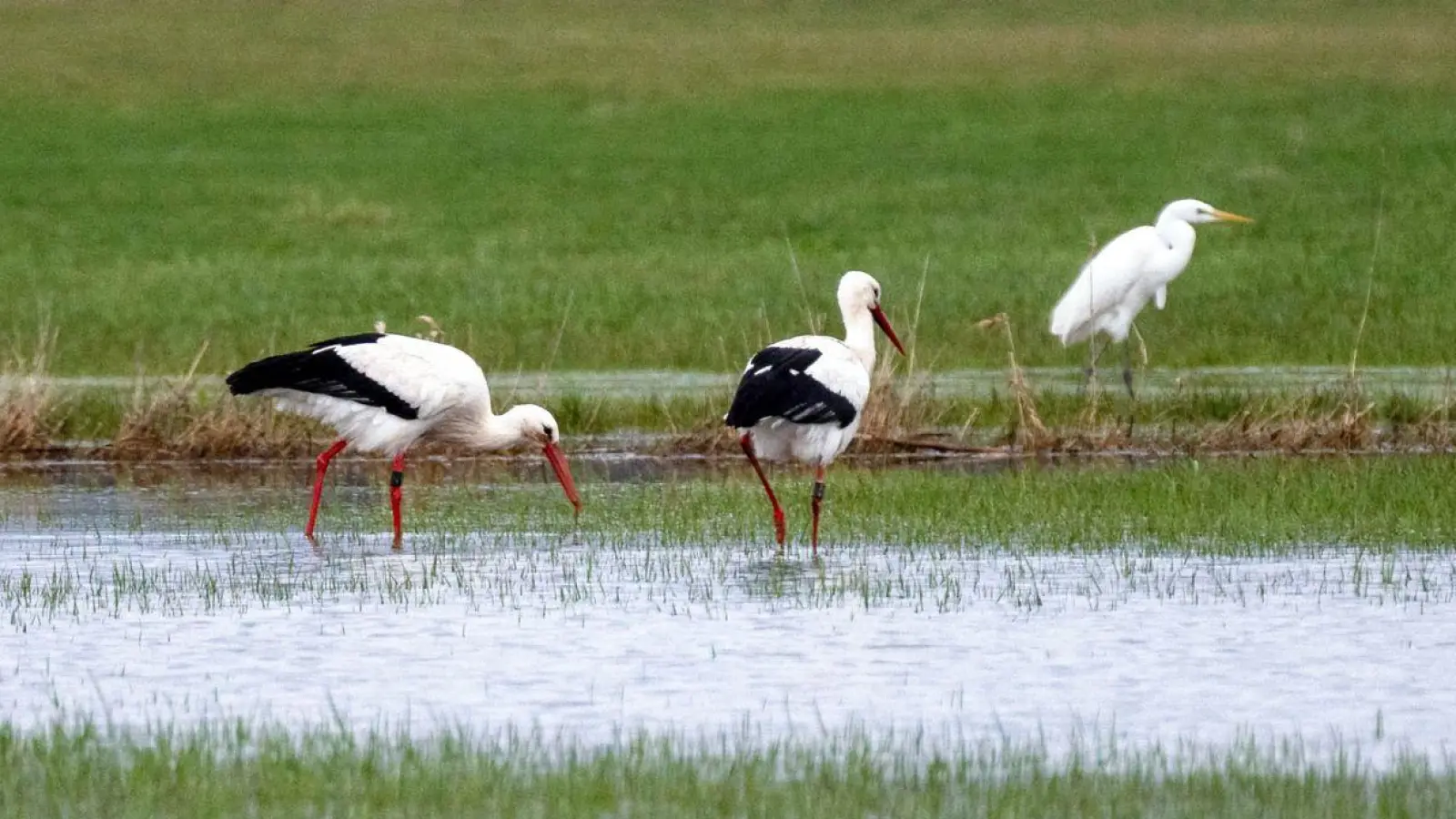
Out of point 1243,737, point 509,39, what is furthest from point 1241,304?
point 509,39

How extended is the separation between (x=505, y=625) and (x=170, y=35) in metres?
44.0

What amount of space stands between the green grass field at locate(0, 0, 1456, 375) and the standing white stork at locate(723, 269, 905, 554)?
7.92 metres

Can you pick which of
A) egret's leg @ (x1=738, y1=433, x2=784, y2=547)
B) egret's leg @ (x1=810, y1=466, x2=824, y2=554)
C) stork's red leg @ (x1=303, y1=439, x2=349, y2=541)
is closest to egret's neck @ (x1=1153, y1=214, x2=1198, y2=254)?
egret's leg @ (x1=738, y1=433, x2=784, y2=547)

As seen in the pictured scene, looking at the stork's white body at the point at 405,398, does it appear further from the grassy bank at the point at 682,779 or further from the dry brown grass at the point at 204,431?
the grassy bank at the point at 682,779

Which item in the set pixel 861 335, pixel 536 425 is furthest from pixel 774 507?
pixel 536 425

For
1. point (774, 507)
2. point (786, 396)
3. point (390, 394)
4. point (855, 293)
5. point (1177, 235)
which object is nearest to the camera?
point (774, 507)

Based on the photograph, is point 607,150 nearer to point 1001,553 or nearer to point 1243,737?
point 1001,553

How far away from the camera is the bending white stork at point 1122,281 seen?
21.7m

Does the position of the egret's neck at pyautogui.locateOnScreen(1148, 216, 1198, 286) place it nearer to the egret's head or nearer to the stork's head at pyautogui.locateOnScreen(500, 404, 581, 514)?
the egret's head

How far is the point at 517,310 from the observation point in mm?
28766

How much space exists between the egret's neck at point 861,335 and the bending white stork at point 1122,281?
6.00m

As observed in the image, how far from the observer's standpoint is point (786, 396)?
46.1 feet

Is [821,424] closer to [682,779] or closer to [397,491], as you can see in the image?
[397,491]

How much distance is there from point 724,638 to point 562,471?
4.44 metres
